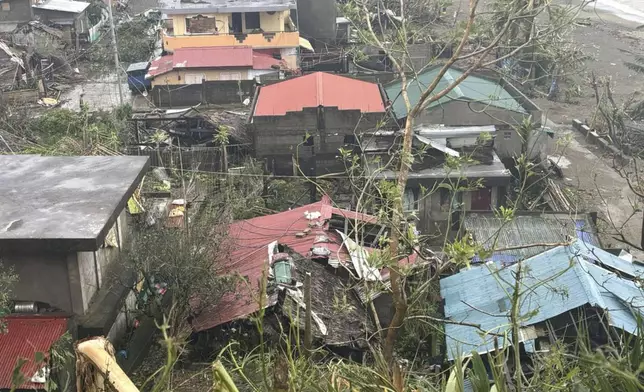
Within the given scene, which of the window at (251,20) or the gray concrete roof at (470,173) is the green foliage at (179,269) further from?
the window at (251,20)

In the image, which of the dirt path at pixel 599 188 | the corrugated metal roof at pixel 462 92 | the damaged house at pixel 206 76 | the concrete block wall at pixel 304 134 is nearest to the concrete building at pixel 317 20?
the damaged house at pixel 206 76

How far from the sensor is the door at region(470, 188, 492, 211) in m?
19.3

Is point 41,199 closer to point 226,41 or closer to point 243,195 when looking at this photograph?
point 243,195

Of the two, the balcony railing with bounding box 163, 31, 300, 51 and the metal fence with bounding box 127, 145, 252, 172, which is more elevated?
the balcony railing with bounding box 163, 31, 300, 51

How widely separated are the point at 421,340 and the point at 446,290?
3.81 feet

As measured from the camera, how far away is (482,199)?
19.5 meters

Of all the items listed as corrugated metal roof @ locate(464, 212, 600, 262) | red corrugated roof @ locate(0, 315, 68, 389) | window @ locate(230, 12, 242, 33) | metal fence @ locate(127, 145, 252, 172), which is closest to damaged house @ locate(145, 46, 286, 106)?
window @ locate(230, 12, 242, 33)

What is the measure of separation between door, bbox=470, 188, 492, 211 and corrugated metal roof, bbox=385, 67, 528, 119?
3.42 metres

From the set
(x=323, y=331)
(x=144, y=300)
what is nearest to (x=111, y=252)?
(x=144, y=300)

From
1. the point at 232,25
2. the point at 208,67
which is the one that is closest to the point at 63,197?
the point at 208,67

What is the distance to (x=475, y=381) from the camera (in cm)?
316

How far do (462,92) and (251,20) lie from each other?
1651 cm

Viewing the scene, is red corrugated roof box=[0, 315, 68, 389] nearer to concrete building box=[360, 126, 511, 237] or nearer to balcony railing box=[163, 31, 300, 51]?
concrete building box=[360, 126, 511, 237]

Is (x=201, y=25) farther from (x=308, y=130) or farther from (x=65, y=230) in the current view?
(x=65, y=230)
